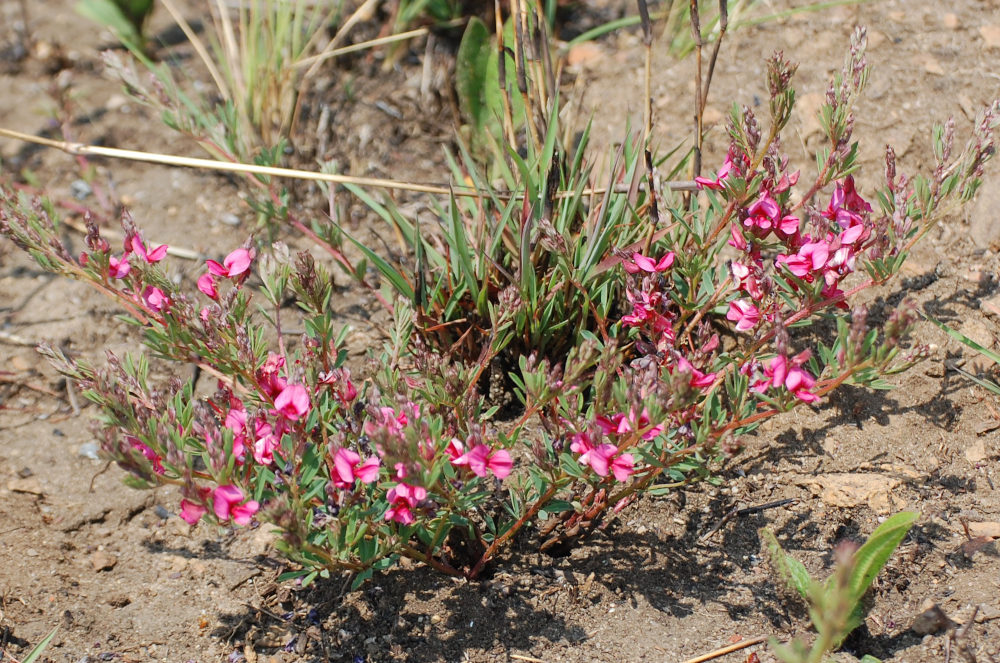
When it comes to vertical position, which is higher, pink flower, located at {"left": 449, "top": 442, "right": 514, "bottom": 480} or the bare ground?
pink flower, located at {"left": 449, "top": 442, "right": 514, "bottom": 480}

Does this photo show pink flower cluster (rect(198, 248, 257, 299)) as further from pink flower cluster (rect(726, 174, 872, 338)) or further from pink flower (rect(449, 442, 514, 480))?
pink flower cluster (rect(726, 174, 872, 338))

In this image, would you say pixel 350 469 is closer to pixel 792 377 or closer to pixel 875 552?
pixel 792 377

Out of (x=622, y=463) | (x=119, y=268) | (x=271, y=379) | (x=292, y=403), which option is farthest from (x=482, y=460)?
(x=119, y=268)

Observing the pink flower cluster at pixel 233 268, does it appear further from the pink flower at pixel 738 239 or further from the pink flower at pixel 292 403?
the pink flower at pixel 738 239

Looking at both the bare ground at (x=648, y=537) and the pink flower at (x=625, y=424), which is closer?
the pink flower at (x=625, y=424)

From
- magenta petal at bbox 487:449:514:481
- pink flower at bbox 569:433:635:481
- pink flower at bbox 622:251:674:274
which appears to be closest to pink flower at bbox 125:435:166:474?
magenta petal at bbox 487:449:514:481

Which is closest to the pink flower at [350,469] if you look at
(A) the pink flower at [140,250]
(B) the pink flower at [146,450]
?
(B) the pink flower at [146,450]
